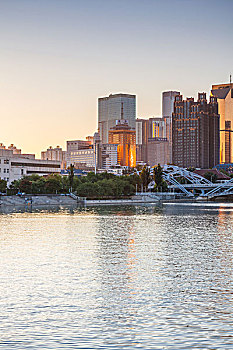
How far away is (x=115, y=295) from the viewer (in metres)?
27.1

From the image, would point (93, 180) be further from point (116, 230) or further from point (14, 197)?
point (116, 230)

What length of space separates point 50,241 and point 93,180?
119133 mm

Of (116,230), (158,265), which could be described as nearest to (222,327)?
(158,265)

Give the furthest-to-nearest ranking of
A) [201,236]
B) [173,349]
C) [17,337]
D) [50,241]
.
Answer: [201,236], [50,241], [17,337], [173,349]

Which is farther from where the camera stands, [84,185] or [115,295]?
[84,185]

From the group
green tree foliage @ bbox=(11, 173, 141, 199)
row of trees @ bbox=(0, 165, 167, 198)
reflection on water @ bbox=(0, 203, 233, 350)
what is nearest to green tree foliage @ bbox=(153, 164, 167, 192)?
row of trees @ bbox=(0, 165, 167, 198)

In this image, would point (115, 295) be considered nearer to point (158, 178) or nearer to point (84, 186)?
point (84, 186)

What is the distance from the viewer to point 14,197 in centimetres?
13488

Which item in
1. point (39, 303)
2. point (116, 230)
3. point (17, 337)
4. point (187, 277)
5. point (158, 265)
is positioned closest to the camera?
point (17, 337)

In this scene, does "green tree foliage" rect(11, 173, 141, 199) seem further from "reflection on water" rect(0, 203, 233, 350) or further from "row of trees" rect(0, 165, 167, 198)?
"reflection on water" rect(0, 203, 233, 350)

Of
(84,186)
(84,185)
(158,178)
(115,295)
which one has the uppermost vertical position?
(158,178)

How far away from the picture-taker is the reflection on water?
2002 centimetres

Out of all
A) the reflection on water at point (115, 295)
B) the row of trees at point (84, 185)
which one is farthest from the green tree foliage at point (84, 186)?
the reflection on water at point (115, 295)

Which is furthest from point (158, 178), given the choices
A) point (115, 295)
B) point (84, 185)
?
point (115, 295)
